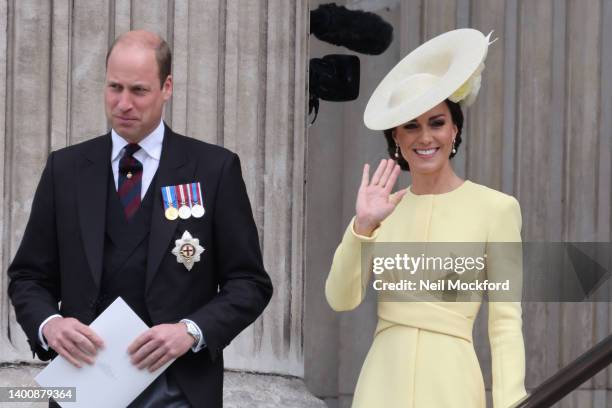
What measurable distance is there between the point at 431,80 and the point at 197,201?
0.91 meters

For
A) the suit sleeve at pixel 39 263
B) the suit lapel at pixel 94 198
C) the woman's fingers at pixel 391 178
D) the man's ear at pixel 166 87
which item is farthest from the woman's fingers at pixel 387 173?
the suit sleeve at pixel 39 263

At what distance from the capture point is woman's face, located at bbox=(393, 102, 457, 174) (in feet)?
16.8

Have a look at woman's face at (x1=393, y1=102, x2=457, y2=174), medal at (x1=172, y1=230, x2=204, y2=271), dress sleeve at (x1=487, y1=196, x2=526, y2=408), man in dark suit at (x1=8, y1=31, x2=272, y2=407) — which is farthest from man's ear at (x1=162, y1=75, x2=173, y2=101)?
dress sleeve at (x1=487, y1=196, x2=526, y2=408)

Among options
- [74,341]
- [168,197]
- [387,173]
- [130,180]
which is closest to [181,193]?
[168,197]

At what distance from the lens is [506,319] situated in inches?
197

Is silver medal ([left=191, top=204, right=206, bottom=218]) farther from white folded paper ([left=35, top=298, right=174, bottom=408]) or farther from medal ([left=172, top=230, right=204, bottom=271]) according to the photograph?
white folded paper ([left=35, top=298, right=174, bottom=408])

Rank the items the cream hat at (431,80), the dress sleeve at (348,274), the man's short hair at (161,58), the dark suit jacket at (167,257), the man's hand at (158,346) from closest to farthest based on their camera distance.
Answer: the man's hand at (158,346), the dark suit jacket at (167,257), the man's short hair at (161,58), the dress sleeve at (348,274), the cream hat at (431,80)

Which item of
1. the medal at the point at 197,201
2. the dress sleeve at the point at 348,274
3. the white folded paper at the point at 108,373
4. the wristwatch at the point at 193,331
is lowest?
the white folded paper at the point at 108,373

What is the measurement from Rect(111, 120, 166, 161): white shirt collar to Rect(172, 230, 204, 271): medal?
0.25 m

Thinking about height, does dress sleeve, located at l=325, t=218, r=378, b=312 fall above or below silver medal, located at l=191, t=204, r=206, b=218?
below

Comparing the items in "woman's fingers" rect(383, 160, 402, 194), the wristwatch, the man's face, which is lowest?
the wristwatch

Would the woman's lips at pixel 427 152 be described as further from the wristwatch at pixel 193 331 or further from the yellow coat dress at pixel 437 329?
the wristwatch at pixel 193 331

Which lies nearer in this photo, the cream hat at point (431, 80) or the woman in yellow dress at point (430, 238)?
the woman in yellow dress at point (430, 238)

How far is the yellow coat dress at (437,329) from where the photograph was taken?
16.3 feet
